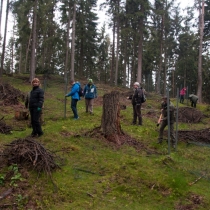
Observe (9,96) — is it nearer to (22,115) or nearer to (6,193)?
(22,115)

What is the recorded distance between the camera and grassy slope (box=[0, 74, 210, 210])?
5.15 meters

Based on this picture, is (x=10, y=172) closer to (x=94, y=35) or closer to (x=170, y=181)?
(x=170, y=181)

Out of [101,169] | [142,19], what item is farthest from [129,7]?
[101,169]

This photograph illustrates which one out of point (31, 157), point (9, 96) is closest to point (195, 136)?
point (31, 157)

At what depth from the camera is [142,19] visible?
90.9ft

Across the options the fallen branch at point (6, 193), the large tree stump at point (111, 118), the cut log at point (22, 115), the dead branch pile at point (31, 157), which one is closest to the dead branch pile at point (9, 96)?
the cut log at point (22, 115)

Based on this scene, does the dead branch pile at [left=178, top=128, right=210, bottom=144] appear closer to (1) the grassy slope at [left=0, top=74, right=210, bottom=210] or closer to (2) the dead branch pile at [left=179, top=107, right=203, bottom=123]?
(1) the grassy slope at [left=0, top=74, right=210, bottom=210]

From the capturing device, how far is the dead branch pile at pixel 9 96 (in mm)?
14898

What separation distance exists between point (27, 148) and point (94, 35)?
3219cm

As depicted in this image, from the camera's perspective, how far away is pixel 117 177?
19.7 ft

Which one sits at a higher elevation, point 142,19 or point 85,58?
point 142,19

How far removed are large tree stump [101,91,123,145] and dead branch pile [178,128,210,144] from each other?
7.74 feet

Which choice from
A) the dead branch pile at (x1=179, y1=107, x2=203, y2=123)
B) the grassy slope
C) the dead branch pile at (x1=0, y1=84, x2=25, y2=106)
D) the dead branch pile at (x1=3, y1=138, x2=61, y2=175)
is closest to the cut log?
the grassy slope

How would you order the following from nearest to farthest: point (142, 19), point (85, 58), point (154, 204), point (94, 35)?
point (154, 204)
point (142, 19)
point (94, 35)
point (85, 58)
